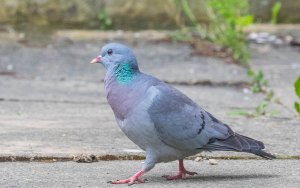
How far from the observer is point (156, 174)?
12.6ft

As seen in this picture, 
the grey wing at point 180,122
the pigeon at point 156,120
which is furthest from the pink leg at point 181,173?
the grey wing at point 180,122

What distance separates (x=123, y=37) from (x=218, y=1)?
113 centimetres

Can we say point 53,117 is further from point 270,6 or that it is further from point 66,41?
point 270,6

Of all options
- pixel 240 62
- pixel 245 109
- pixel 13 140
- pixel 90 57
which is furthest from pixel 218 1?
pixel 13 140

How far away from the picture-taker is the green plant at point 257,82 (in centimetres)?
600

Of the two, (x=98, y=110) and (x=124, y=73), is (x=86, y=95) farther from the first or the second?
(x=124, y=73)

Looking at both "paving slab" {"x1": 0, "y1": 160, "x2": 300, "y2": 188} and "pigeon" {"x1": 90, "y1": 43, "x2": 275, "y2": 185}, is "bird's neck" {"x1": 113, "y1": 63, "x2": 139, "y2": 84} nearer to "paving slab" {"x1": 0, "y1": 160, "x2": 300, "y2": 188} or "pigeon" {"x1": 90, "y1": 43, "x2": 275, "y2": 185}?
"pigeon" {"x1": 90, "y1": 43, "x2": 275, "y2": 185}

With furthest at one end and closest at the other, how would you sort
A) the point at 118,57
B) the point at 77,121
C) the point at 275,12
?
the point at 275,12 < the point at 77,121 < the point at 118,57

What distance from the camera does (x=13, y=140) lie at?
4.27m

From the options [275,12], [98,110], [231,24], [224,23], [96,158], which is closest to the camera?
[96,158]

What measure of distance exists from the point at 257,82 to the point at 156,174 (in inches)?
95.5

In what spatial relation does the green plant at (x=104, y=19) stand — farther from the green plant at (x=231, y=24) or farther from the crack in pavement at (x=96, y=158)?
the crack in pavement at (x=96, y=158)

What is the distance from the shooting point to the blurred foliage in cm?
672

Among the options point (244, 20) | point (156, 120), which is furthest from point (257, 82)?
point (156, 120)
